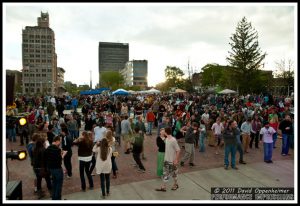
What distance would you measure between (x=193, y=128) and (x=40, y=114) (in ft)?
31.1

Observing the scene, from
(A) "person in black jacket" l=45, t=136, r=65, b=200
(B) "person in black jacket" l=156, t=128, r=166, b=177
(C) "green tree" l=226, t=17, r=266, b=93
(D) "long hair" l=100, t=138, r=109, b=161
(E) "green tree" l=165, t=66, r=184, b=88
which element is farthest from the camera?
(E) "green tree" l=165, t=66, r=184, b=88

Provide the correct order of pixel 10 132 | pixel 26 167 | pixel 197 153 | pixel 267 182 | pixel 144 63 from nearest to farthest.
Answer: pixel 267 182, pixel 26 167, pixel 197 153, pixel 10 132, pixel 144 63

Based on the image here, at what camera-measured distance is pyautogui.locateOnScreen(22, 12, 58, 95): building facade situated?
432ft

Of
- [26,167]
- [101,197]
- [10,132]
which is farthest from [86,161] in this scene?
[10,132]

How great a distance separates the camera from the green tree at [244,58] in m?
43.7

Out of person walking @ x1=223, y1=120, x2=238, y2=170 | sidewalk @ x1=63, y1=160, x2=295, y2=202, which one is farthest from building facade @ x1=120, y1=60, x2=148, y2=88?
sidewalk @ x1=63, y1=160, x2=295, y2=202

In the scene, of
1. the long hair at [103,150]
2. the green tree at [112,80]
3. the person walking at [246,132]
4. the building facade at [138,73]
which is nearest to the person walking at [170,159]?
the long hair at [103,150]

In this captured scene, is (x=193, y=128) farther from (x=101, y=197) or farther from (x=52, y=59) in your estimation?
(x=52, y=59)

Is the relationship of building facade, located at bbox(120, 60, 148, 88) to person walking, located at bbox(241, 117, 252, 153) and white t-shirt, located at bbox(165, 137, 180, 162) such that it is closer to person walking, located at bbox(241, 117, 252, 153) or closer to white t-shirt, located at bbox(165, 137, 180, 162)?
person walking, located at bbox(241, 117, 252, 153)

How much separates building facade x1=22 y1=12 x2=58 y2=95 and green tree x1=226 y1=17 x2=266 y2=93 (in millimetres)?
108806

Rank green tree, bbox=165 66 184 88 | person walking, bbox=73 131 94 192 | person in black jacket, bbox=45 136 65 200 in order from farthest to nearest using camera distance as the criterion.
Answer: green tree, bbox=165 66 184 88 < person walking, bbox=73 131 94 192 < person in black jacket, bbox=45 136 65 200

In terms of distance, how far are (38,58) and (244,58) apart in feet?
395

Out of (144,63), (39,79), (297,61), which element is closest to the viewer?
(297,61)

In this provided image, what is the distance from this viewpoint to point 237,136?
9.25 meters
